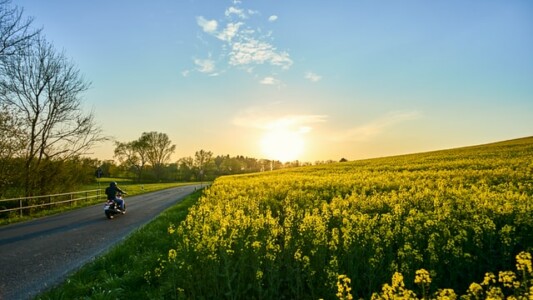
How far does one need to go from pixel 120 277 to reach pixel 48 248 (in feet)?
17.0

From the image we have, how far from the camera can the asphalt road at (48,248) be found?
8.62m

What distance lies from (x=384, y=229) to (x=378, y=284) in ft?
4.60

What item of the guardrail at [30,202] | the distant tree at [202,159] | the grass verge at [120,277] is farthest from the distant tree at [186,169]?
the grass verge at [120,277]

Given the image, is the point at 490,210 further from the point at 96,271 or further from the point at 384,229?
the point at 96,271

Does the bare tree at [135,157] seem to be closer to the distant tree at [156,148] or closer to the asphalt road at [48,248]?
the distant tree at [156,148]

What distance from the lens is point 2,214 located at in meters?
21.8

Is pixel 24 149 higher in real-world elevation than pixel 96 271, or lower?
higher

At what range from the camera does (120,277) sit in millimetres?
8555

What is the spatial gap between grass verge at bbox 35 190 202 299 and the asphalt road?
579mm

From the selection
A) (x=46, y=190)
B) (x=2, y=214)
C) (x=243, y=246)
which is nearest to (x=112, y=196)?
(x=2, y=214)

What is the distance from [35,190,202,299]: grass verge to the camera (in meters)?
7.30

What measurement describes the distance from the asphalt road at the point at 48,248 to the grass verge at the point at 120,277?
58cm

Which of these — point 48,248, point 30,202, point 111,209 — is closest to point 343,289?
point 48,248

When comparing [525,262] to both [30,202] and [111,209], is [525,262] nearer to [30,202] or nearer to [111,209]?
[111,209]
